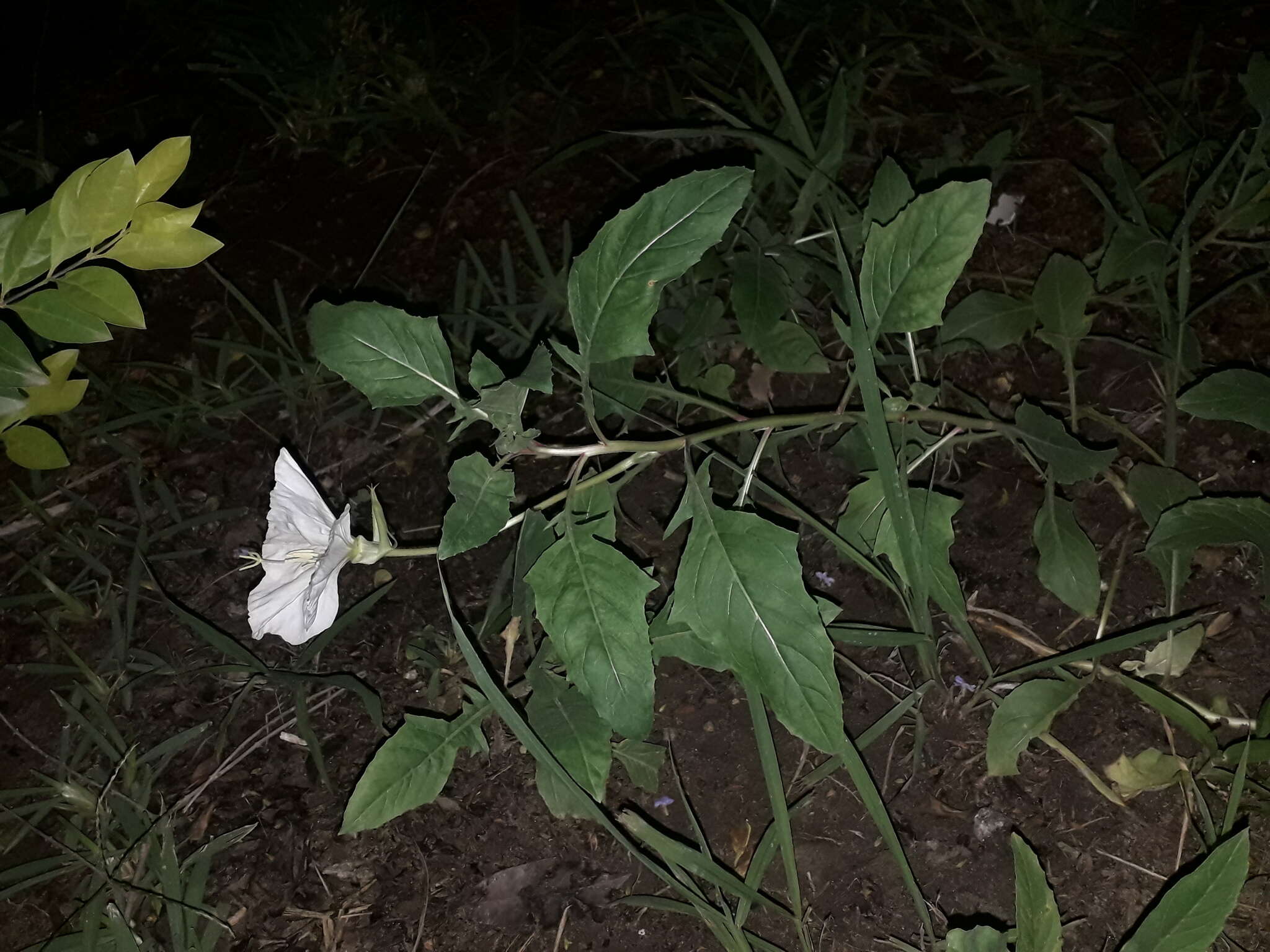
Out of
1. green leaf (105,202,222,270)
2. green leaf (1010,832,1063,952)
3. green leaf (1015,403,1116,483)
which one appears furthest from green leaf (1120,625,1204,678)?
green leaf (105,202,222,270)

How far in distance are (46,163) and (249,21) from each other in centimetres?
61

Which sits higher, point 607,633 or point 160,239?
Answer: point 160,239

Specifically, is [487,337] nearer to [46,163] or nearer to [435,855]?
[435,855]

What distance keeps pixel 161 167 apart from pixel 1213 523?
4.27 feet

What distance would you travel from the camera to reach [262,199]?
212 cm

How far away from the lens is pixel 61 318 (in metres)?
0.96

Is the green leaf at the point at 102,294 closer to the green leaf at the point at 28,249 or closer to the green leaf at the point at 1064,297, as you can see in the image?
the green leaf at the point at 28,249

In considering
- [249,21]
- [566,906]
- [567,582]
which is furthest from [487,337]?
[249,21]

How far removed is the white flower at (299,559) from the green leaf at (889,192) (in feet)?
2.73

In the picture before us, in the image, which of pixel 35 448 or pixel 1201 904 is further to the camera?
Answer: pixel 35 448

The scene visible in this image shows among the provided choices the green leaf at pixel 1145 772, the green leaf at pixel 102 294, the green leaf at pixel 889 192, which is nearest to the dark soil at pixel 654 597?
the green leaf at pixel 1145 772

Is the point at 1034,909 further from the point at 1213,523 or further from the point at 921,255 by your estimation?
the point at 921,255

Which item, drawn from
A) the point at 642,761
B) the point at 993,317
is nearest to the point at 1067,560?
the point at 993,317

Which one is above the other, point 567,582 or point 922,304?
point 922,304
